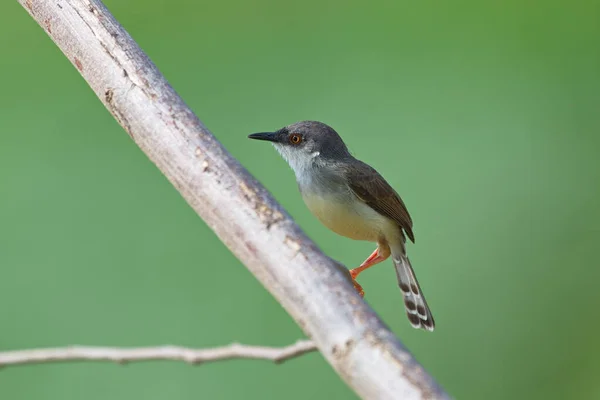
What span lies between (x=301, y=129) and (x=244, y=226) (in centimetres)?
215

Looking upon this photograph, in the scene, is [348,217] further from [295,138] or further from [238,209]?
[238,209]

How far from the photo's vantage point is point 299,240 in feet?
4.92

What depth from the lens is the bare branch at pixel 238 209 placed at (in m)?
1.33

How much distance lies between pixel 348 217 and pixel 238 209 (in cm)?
185

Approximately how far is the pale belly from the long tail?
0.76 feet

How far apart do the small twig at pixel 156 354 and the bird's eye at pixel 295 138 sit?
2.23 metres

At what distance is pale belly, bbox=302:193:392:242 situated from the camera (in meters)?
3.38

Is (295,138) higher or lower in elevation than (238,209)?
higher

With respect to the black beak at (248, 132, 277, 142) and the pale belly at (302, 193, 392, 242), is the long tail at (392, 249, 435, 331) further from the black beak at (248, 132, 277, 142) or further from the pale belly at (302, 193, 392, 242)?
the black beak at (248, 132, 277, 142)

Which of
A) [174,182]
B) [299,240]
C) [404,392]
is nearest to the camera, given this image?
[404,392]

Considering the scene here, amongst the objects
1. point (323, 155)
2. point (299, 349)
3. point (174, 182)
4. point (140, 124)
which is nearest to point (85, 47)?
point (140, 124)

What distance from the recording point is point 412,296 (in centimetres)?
365

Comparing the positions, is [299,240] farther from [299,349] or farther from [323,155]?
[323,155]

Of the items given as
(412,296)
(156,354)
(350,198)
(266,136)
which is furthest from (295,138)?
(156,354)
